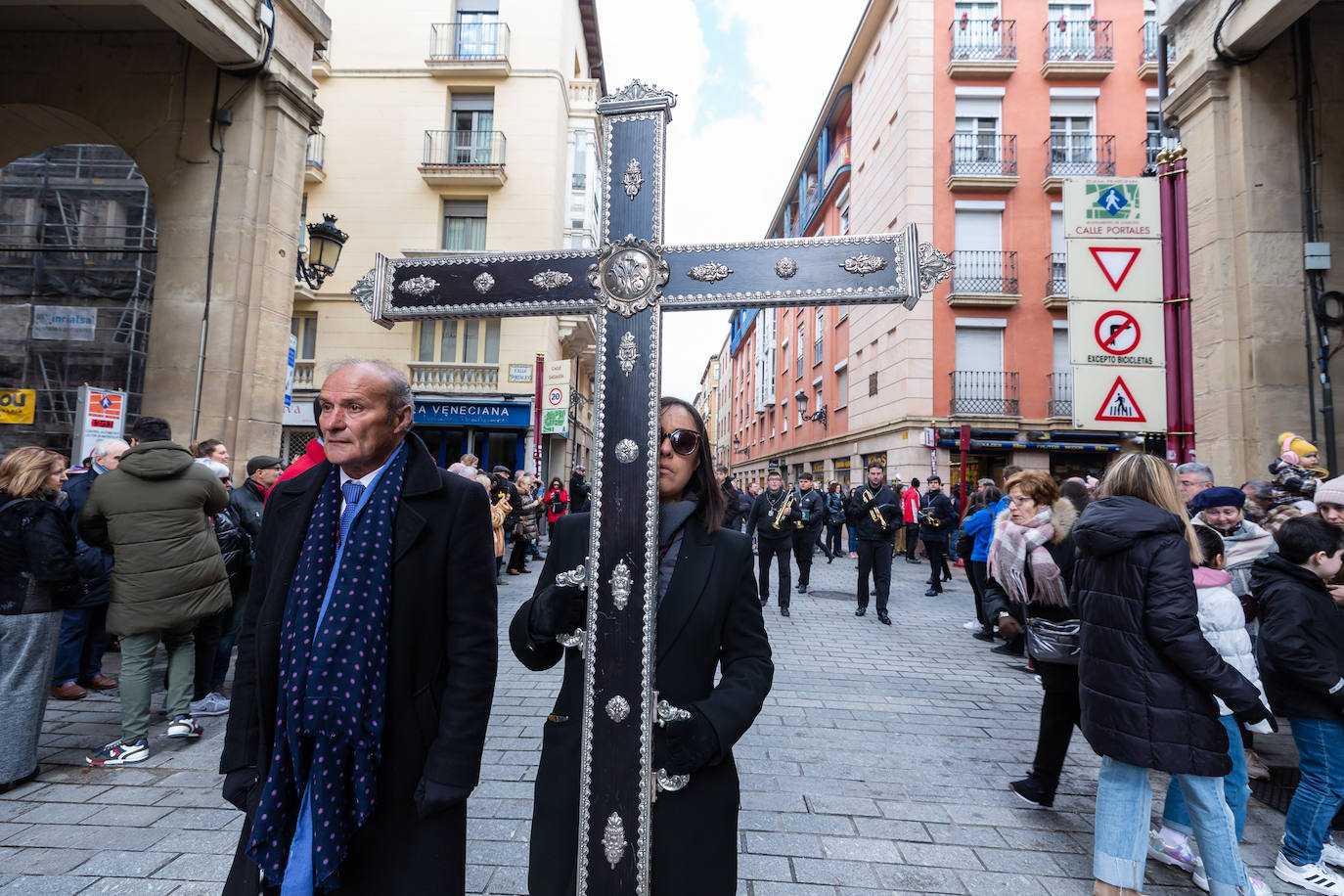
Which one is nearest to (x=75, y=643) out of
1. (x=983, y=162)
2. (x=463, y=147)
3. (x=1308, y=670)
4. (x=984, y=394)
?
(x=1308, y=670)

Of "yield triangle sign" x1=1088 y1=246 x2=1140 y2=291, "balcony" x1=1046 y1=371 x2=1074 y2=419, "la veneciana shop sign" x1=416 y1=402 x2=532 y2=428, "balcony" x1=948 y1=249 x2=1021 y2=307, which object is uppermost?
"balcony" x1=948 y1=249 x2=1021 y2=307

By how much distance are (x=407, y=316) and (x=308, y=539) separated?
0.74 meters

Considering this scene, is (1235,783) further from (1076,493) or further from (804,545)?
(804,545)

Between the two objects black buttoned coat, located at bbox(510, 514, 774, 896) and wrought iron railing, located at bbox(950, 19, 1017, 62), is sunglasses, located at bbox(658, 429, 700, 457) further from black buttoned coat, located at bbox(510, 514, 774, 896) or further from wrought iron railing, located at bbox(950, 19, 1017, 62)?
wrought iron railing, located at bbox(950, 19, 1017, 62)

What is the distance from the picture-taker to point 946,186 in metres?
18.6

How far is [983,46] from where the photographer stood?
18.8m

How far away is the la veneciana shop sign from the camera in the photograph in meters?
Answer: 18.5

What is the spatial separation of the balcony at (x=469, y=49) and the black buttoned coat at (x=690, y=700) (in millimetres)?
21076

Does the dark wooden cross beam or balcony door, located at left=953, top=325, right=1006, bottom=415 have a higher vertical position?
balcony door, located at left=953, top=325, right=1006, bottom=415

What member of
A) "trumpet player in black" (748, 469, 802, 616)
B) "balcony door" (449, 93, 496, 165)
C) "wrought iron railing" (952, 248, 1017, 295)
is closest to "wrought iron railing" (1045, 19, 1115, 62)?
"wrought iron railing" (952, 248, 1017, 295)

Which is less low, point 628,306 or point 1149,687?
point 628,306

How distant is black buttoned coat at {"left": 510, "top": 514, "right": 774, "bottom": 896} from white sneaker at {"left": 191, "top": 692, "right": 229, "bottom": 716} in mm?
4131

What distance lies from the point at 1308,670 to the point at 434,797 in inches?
143

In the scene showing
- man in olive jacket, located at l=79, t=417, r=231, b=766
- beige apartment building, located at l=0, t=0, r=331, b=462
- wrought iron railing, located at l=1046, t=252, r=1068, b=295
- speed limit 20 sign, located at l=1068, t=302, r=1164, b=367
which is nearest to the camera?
man in olive jacket, located at l=79, t=417, r=231, b=766
